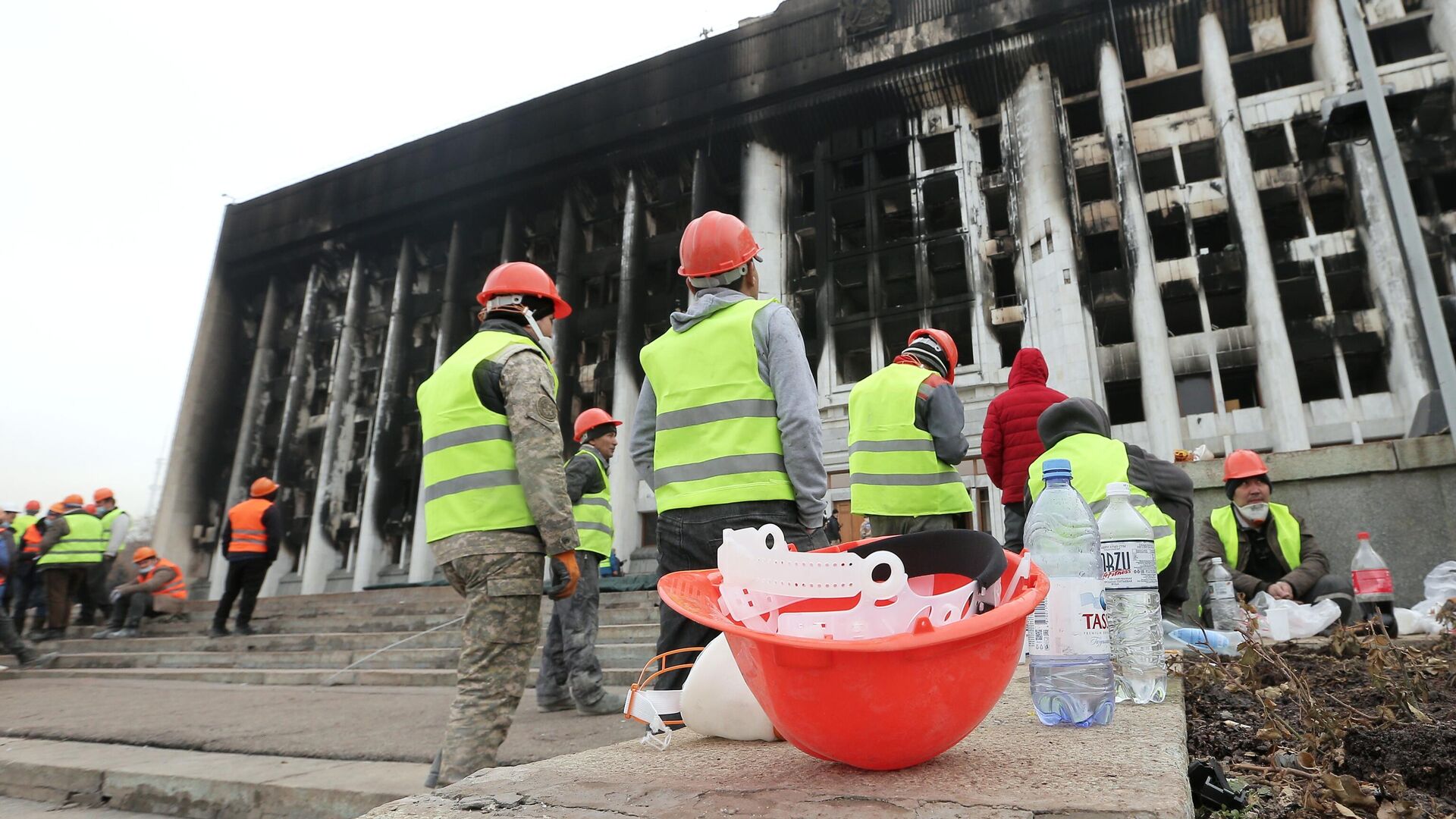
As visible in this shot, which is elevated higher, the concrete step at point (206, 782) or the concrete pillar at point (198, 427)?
the concrete pillar at point (198, 427)

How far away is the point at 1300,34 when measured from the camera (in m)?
21.9

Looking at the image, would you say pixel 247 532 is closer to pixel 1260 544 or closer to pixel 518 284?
pixel 518 284

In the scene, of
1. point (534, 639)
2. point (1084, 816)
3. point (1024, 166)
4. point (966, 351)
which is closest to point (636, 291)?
point (966, 351)

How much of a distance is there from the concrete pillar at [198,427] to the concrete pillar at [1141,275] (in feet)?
114

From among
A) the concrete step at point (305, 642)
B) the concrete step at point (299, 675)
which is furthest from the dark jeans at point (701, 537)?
the concrete step at point (305, 642)

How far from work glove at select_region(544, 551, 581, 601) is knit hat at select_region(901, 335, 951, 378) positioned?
95.0 inches

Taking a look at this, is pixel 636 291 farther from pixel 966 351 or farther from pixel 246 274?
pixel 246 274

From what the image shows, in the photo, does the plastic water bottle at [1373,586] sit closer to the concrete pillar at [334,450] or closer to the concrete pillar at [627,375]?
the concrete pillar at [627,375]

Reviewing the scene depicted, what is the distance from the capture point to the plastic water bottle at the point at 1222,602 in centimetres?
480

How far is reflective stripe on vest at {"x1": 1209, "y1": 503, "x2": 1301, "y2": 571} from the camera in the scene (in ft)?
19.1

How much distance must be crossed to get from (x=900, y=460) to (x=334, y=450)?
3041 centimetres

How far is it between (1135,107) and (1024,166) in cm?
538

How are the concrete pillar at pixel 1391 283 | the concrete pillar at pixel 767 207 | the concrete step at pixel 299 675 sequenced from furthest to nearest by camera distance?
the concrete pillar at pixel 767 207 < the concrete pillar at pixel 1391 283 < the concrete step at pixel 299 675

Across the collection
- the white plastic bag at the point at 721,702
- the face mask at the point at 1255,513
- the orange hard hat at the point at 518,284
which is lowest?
the white plastic bag at the point at 721,702
